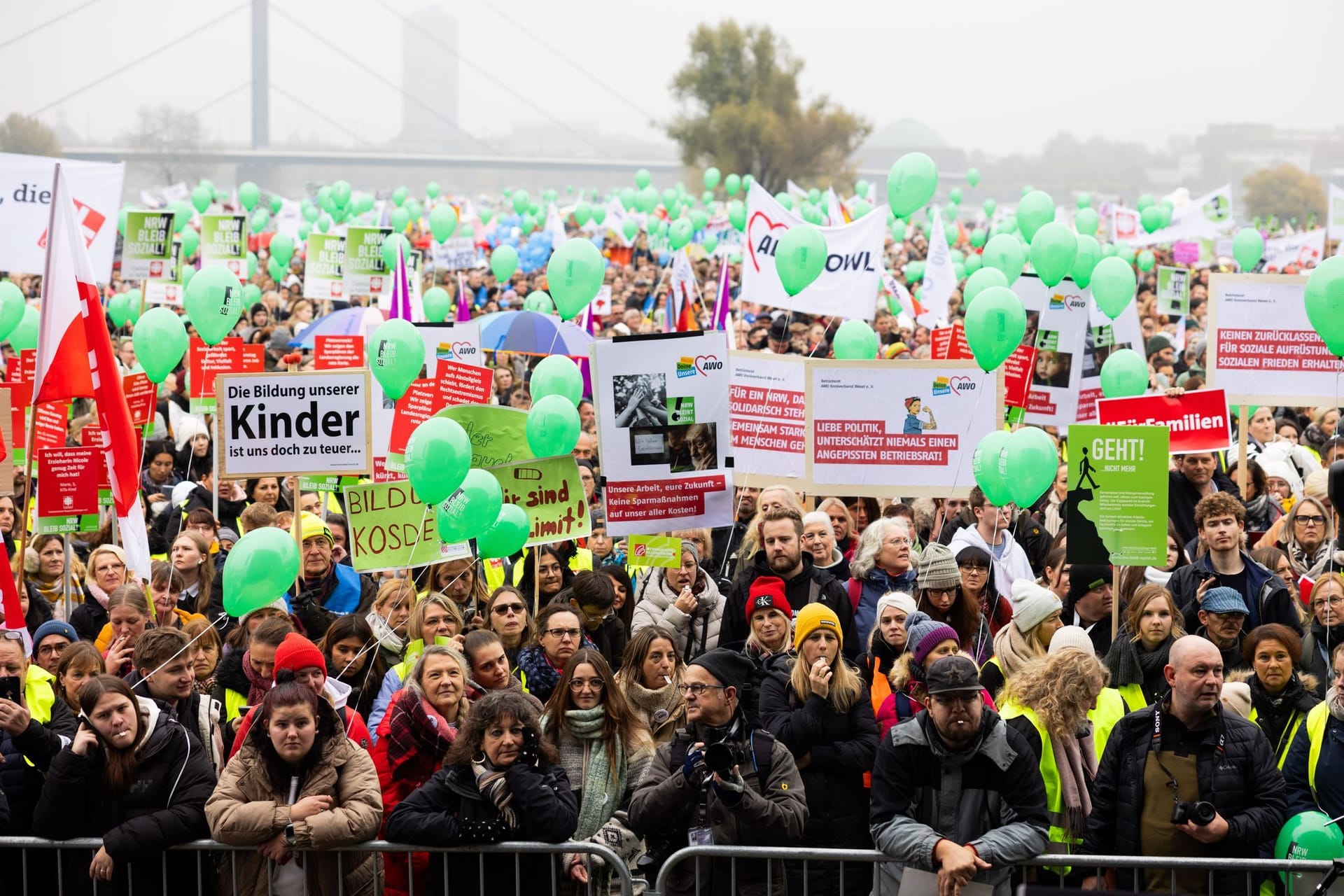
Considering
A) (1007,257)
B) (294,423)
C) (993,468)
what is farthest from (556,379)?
(1007,257)

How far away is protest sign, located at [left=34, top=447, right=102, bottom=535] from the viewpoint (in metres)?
7.76

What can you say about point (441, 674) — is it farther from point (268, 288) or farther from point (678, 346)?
point (268, 288)

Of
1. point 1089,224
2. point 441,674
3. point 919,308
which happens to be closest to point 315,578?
point 441,674

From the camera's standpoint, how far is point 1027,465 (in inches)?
293

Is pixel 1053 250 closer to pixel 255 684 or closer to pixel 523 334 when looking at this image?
pixel 523 334

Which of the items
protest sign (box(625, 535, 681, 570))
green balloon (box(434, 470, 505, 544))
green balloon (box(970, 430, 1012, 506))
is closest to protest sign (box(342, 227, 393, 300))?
protest sign (box(625, 535, 681, 570))

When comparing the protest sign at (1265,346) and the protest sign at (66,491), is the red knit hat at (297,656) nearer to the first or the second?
the protest sign at (66,491)

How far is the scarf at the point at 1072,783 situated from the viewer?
5.32 meters

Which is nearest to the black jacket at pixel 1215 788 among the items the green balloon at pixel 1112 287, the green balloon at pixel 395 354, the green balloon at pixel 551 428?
the green balloon at pixel 551 428

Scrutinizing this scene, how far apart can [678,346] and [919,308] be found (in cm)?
1223

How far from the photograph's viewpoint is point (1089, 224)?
78.1ft

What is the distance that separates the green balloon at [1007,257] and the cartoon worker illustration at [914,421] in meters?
4.75

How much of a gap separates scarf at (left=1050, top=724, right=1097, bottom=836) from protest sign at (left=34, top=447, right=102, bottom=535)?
15.2 ft

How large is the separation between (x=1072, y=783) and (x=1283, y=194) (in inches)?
3248
